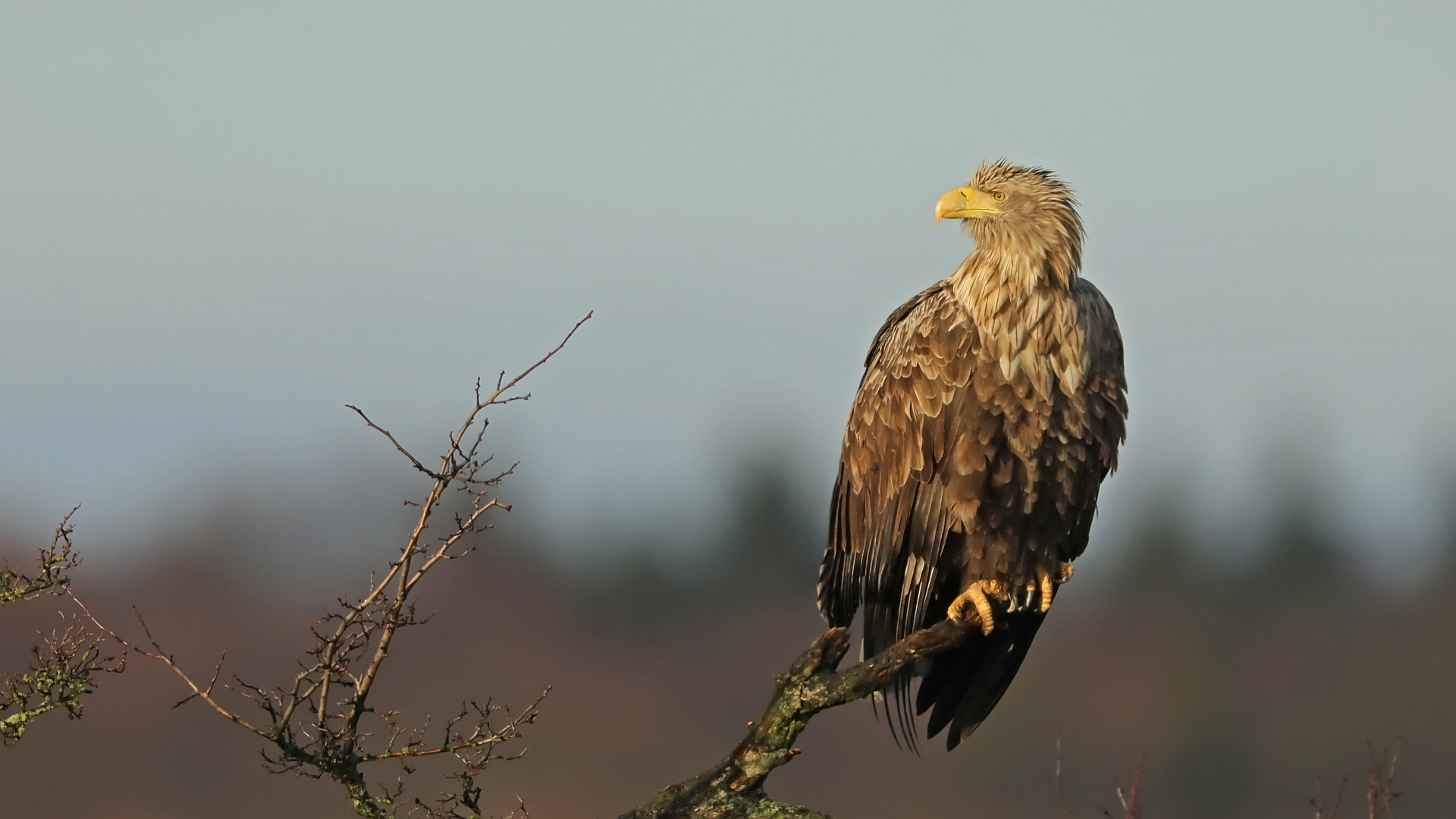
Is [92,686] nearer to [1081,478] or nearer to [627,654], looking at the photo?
[1081,478]

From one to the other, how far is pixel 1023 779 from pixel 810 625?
7508 mm

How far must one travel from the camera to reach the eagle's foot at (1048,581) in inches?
269

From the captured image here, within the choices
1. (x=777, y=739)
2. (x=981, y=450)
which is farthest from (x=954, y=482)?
(x=777, y=739)

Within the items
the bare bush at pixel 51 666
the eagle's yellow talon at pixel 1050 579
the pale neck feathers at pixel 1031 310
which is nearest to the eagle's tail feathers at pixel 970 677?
the eagle's yellow talon at pixel 1050 579

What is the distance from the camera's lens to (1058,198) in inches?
270

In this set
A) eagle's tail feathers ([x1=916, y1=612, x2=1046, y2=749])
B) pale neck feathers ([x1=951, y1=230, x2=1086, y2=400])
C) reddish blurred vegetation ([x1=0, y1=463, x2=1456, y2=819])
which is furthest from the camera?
reddish blurred vegetation ([x1=0, y1=463, x2=1456, y2=819])

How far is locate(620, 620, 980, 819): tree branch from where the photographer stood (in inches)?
196

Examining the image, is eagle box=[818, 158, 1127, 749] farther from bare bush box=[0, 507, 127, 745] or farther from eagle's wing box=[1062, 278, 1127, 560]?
bare bush box=[0, 507, 127, 745]

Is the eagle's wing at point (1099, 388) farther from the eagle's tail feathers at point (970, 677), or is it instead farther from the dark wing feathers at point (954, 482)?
the eagle's tail feathers at point (970, 677)

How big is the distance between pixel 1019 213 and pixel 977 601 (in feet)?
6.34

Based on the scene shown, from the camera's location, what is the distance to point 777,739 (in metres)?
5.11

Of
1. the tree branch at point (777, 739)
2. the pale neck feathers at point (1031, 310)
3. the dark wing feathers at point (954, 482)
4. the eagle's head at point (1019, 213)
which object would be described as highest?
the eagle's head at point (1019, 213)

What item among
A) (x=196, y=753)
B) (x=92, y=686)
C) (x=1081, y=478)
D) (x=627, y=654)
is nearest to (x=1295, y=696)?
(x=627, y=654)

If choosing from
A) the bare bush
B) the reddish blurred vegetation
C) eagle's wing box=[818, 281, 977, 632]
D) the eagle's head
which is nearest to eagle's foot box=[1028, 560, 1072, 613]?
eagle's wing box=[818, 281, 977, 632]
